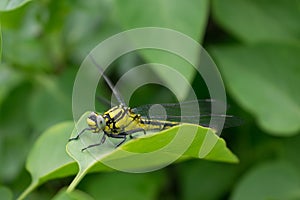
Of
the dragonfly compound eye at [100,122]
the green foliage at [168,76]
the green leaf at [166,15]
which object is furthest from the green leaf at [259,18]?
the dragonfly compound eye at [100,122]

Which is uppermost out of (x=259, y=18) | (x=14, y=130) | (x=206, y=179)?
(x=259, y=18)

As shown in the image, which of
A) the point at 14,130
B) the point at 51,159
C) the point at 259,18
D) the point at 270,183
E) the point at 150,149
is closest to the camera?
the point at 150,149

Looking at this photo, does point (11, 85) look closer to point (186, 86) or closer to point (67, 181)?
point (67, 181)

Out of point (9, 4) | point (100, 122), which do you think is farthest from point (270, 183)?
point (9, 4)

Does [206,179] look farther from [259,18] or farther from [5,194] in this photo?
[5,194]

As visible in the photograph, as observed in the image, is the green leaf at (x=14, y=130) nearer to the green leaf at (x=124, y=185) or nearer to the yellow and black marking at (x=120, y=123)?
the green leaf at (x=124, y=185)

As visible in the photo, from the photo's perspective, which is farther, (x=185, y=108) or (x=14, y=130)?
(x=14, y=130)

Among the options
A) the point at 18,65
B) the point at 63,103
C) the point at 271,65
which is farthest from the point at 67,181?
the point at 271,65
